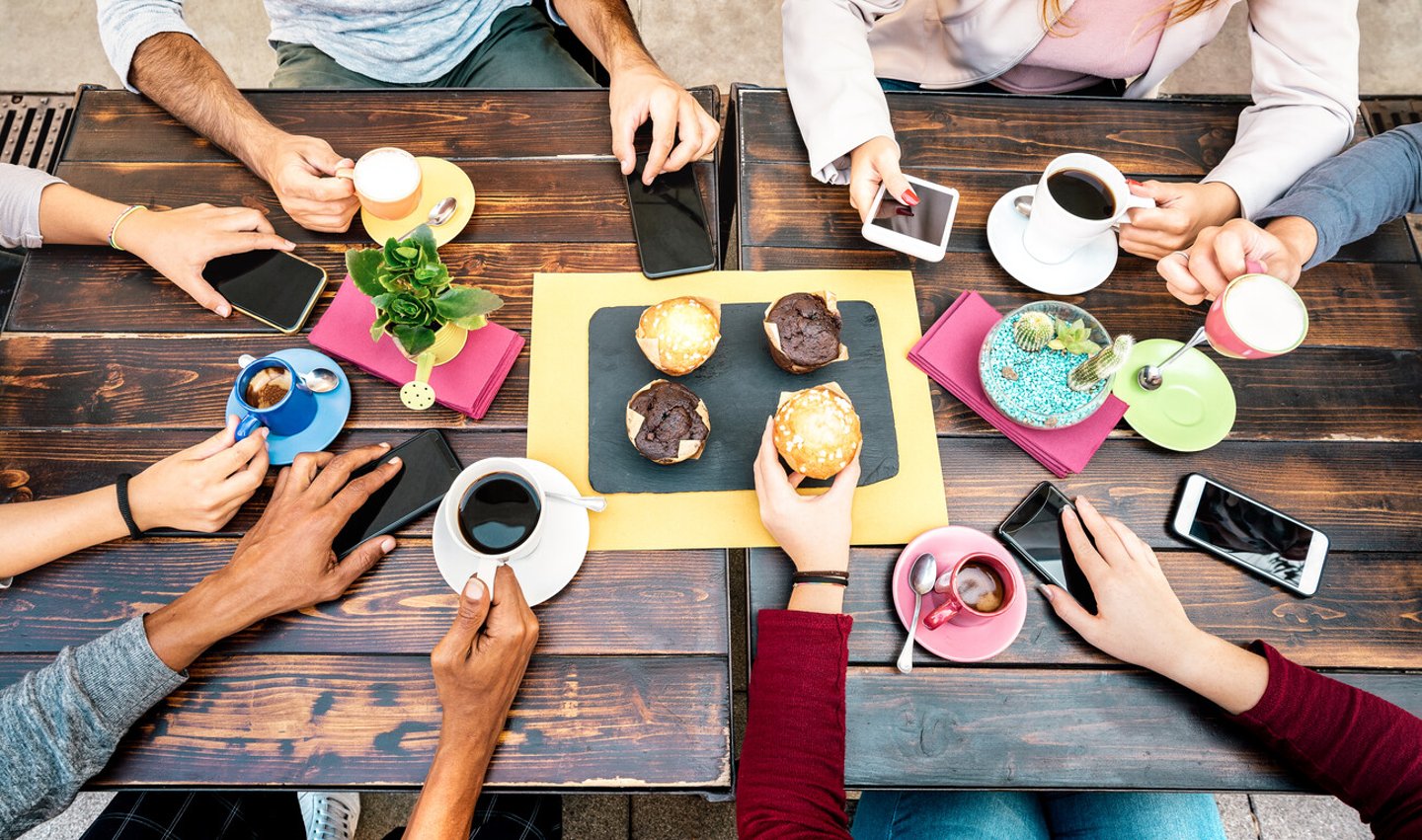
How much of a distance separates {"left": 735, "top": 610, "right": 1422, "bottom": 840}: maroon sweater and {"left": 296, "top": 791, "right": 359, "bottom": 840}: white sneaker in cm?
106

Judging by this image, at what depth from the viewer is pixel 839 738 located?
1030 millimetres

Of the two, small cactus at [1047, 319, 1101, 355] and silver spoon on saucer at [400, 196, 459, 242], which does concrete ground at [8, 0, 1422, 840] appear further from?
small cactus at [1047, 319, 1101, 355]

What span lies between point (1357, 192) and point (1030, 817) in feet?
4.37

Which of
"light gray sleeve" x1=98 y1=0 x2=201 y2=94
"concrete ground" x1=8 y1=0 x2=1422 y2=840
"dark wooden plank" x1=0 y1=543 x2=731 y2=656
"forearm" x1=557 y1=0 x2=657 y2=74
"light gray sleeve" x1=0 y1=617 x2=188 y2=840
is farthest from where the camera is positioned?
"concrete ground" x1=8 y1=0 x2=1422 y2=840

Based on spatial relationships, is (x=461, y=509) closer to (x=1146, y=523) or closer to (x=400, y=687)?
(x=400, y=687)

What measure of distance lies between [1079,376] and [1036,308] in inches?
5.6

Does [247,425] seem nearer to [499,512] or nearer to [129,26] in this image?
[499,512]

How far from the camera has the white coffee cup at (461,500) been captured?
3.37 feet

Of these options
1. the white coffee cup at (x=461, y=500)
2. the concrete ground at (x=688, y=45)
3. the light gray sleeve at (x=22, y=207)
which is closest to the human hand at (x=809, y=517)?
the white coffee cup at (x=461, y=500)

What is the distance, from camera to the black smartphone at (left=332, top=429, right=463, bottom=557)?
1.12 metres

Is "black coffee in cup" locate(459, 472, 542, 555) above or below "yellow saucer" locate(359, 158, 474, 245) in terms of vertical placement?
below

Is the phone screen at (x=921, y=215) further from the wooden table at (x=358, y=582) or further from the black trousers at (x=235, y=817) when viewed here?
the black trousers at (x=235, y=817)

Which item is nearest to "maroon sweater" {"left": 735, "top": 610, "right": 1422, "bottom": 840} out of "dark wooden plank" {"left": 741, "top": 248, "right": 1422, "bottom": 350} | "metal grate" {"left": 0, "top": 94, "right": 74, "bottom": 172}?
"dark wooden plank" {"left": 741, "top": 248, "right": 1422, "bottom": 350}

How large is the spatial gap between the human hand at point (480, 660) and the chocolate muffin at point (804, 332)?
0.58 meters
